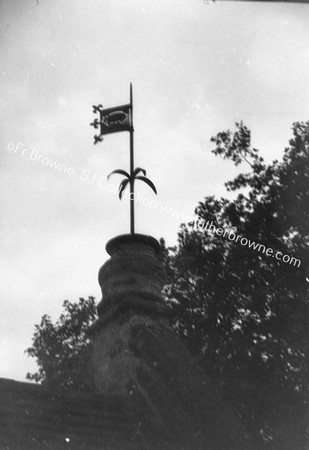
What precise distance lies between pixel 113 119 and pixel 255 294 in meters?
5.98

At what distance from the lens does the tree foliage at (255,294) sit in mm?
9859

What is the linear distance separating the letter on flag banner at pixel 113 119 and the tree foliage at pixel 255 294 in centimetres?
574

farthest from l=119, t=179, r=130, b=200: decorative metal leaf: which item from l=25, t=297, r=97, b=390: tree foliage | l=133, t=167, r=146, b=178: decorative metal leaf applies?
l=25, t=297, r=97, b=390: tree foliage

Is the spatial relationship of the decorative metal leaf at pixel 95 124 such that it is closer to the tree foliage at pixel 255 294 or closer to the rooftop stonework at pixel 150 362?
the rooftop stonework at pixel 150 362

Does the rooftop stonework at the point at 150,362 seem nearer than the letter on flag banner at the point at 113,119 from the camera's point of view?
Yes

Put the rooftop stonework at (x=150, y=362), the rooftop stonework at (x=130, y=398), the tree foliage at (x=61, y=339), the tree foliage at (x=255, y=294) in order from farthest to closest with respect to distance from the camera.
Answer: the tree foliage at (x=61, y=339)
the tree foliage at (x=255, y=294)
the rooftop stonework at (x=150, y=362)
the rooftop stonework at (x=130, y=398)

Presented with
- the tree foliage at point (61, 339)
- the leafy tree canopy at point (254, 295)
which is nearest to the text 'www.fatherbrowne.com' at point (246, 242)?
the leafy tree canopy at point (254, 295)

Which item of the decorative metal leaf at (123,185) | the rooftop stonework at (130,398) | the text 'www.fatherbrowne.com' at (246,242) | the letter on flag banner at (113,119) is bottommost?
the rooftop stonework at (130,398)

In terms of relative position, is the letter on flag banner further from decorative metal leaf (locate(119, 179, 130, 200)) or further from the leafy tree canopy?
the leafy tree canopy

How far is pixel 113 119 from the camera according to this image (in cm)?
641

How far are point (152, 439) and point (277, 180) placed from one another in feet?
29.9

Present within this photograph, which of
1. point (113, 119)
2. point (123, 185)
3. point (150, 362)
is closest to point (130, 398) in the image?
point (150, 362)

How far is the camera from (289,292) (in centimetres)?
1057

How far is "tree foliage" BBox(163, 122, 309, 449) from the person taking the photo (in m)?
9.86
